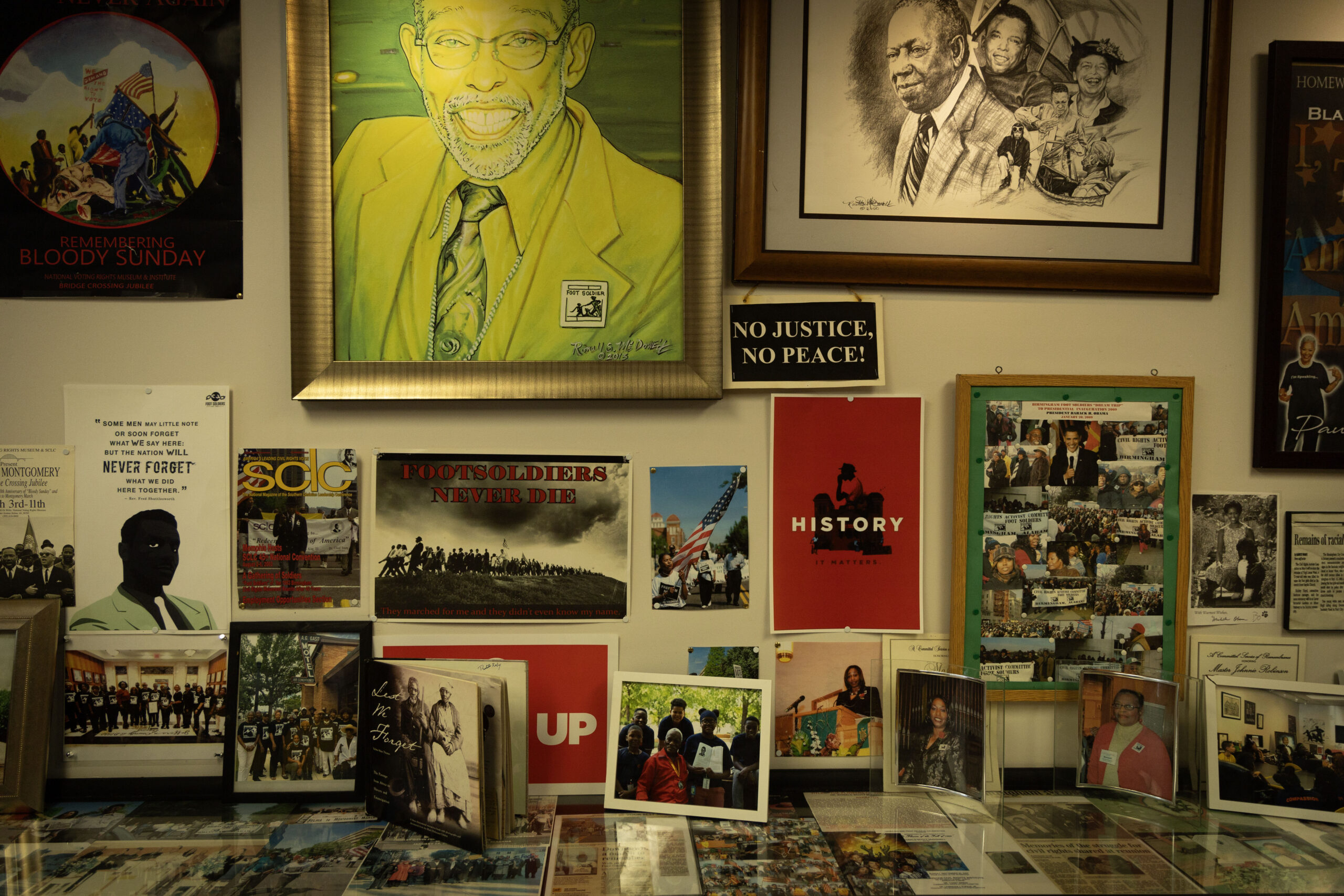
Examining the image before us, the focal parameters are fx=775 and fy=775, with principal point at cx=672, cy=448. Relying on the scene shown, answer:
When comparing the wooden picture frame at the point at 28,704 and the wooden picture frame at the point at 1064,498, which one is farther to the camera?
the wooden picture frame at the point at 1064,498

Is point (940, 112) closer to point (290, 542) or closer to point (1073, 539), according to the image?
point (1073, 539)

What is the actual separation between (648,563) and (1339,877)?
3.59 feet

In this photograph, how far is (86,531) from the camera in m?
1.29

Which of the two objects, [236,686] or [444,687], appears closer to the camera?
[444,687]

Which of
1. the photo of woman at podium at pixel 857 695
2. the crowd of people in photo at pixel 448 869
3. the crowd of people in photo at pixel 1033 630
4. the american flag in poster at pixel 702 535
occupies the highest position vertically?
the american flag in poster at pixel 702 535

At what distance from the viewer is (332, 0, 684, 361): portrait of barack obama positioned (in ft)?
4.12

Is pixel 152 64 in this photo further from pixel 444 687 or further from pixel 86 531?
pixel 444 687

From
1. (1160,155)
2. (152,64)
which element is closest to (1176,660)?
(1160,155)

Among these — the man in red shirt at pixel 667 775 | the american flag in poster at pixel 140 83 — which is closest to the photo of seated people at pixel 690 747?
the man in red shirt at pixel 667 775

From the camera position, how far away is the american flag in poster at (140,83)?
4.16 feet

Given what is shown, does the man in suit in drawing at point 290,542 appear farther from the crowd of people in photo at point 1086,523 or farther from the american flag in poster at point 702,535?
the crowd of people in photo at point 1086,523

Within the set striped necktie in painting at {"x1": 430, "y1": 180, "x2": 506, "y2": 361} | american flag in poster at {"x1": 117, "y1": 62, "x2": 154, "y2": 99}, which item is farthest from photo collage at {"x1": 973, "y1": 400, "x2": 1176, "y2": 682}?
american flag in poster at {"x1": 117, "y1": 62, "x2": 154, "y2": 99}

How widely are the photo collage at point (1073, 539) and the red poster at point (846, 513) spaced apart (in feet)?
0.45
